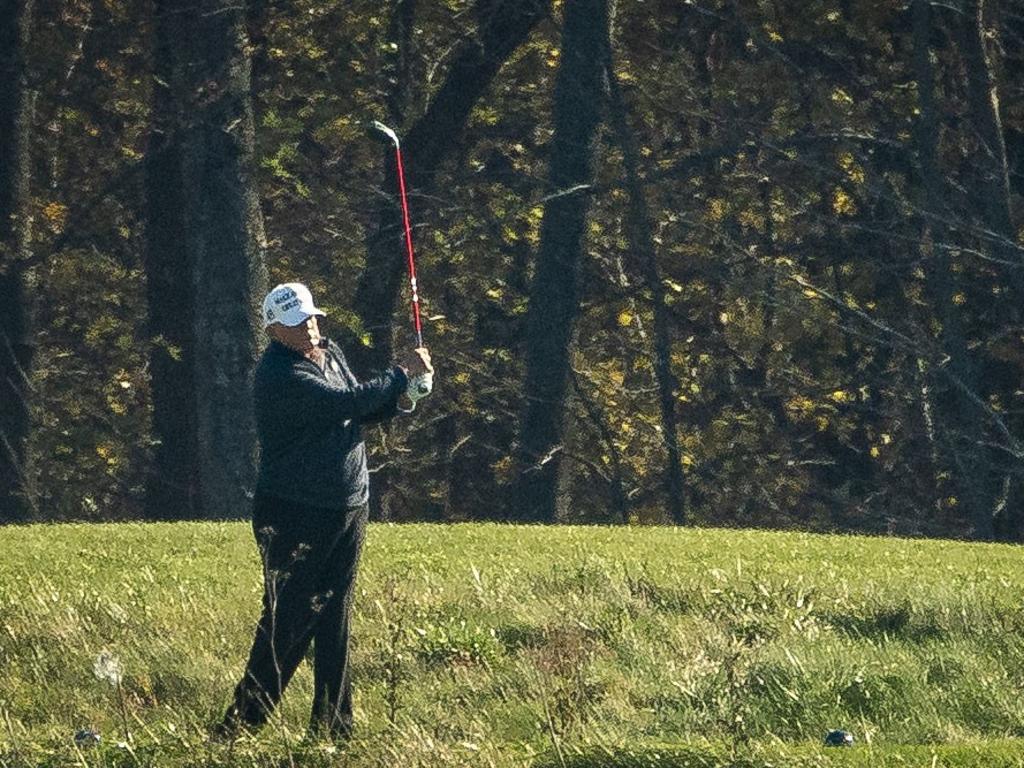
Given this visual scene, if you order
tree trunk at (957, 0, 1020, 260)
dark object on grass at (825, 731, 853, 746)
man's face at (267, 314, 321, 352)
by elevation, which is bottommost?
dark object on grass at (825, 731, 853, 746)

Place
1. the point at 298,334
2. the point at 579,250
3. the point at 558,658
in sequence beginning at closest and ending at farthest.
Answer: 1. the point at 298,334
2. the point at 558,658
3. the point at 579,250

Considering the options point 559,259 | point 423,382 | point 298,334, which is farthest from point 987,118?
point 298,334

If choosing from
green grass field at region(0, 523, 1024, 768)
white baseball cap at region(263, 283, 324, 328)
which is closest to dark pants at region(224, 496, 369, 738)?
green grass field at region(0, 523, 1024, 768)

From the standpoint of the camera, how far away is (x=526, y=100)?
28406mm

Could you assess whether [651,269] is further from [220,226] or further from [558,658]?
[558,658]

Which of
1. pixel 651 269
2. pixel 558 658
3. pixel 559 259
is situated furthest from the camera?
pixel 651 269

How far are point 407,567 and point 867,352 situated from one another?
48.9 ft

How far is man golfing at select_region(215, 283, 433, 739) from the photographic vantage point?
9523mm

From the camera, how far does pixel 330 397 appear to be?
9.47 meters

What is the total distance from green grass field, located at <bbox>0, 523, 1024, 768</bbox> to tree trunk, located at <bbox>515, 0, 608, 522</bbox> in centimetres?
872

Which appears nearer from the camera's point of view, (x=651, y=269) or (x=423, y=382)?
(x=423, y=382)

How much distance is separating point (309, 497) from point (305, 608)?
0.47 meters

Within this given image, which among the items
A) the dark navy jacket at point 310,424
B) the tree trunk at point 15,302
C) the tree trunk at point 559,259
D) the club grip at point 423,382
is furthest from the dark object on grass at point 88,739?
the tree trunk at point 15,302

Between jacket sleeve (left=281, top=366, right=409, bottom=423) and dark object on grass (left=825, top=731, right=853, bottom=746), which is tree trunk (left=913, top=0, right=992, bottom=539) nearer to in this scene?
dark object on grass (left=825, top=731, right=853, bottom=746)
